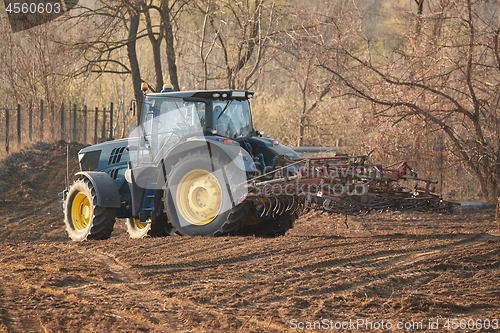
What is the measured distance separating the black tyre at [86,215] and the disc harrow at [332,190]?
2.68 m

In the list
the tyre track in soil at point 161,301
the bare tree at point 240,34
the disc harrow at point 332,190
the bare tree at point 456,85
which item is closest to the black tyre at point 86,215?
the disc harrow at point 332,190

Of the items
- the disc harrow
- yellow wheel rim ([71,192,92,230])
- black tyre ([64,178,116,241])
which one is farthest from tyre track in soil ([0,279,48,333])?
yellow wheel rim ([71,192,92,230])

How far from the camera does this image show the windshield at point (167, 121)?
1016cm

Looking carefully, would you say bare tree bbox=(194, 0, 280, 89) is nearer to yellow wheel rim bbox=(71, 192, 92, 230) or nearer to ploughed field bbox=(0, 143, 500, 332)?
yellow wheel rim bbox=(71, 192, 92, 230)

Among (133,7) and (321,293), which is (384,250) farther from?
(133,7)

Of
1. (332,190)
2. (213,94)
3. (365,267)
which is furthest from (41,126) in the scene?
(365,267)

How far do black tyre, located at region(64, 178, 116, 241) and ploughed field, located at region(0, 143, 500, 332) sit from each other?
2.79ft

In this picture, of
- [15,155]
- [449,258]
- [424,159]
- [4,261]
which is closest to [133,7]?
[15,155]

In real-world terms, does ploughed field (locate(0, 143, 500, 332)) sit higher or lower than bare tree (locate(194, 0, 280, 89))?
lower

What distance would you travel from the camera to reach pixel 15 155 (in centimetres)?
2142

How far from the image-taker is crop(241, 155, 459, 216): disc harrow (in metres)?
9.02

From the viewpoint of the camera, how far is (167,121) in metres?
10.4

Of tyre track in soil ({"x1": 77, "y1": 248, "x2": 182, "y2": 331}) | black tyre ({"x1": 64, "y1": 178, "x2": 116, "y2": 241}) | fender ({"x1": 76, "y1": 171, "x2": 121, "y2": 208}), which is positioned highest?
fender ({"x1": 76, "y1": 171, "x2": 121, "y2": 208})

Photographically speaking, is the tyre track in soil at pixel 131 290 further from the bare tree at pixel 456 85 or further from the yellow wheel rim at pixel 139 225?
the bare tree at pixel 456 85
